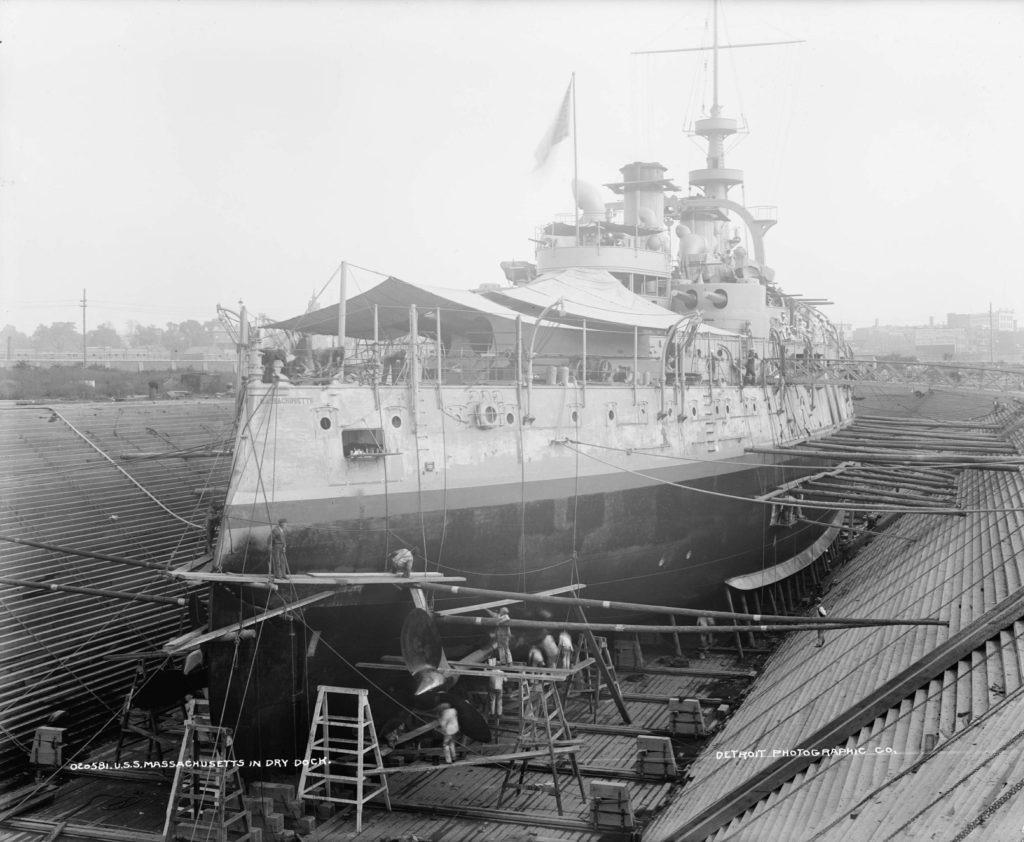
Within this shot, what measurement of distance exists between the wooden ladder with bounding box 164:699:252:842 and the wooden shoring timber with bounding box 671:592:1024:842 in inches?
228

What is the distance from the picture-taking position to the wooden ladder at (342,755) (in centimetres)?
1207

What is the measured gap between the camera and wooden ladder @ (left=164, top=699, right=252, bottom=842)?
11492 mm

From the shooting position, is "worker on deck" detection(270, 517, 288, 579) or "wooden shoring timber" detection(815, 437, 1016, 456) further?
"wooden shoring timber" detection(815, 437, 1016, 456)

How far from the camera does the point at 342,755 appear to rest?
13.5 meters

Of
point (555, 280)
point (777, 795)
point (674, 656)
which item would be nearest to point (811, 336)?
point (555, 280)

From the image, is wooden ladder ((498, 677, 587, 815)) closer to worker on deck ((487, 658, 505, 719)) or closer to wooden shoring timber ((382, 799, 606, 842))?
wooden shoring timber ((382, 799, 606, 842))

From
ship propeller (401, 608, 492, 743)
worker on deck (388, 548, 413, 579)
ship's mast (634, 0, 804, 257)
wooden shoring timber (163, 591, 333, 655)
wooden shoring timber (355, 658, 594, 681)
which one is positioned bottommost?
wooden shoring timber (355, 658, 594, 681)

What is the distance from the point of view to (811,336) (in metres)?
36.7

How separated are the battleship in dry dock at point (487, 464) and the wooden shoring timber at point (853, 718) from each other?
5087 millimetres

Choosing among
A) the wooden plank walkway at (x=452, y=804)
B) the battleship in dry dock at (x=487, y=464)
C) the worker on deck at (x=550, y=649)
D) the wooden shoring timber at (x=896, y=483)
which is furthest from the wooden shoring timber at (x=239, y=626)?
the wooden shoring timber at (x=896, y=483)

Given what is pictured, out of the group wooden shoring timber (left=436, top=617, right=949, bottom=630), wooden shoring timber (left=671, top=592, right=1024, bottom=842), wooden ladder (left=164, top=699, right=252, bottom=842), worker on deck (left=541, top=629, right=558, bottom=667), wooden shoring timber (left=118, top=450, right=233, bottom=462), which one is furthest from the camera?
wooden shoring timber (left=118, top=450, right=233, bottom=462)

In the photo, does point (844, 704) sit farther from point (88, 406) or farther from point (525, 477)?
point (88, 406)

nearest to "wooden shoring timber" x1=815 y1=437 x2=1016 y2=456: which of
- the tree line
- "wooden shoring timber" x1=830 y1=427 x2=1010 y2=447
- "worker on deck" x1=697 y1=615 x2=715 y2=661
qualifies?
"wooden shoring timber" x1=830 y1=427 x2=1010 y2=447

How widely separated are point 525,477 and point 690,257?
17295mm
